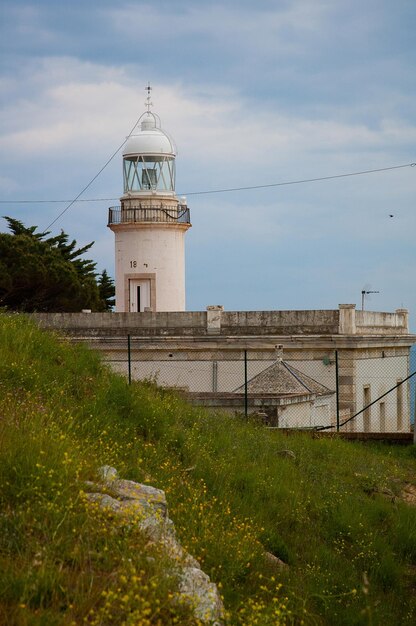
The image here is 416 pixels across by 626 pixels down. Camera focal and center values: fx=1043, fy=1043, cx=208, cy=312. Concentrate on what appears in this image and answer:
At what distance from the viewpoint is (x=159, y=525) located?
651 cm

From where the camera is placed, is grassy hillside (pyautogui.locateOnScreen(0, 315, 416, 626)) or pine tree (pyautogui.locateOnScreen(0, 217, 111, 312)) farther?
pine tree (pyautogui.locateOnScreen(0, 217, 111, 312))

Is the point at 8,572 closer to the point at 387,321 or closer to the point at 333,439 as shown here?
the point at 333,439

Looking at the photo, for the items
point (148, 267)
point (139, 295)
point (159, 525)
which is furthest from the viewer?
point (139, 295)

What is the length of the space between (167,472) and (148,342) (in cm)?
1967

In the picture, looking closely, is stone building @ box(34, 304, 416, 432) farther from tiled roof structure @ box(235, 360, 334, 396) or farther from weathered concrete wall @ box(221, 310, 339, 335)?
tiled roof structure @ box(235, 360, 334, 396)

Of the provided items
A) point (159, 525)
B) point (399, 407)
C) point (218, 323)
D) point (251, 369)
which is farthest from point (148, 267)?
point (159, 525)

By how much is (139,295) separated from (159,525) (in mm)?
28184

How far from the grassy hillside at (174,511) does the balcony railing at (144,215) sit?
21934mm

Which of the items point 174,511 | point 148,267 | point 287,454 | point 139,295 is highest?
point 148,267

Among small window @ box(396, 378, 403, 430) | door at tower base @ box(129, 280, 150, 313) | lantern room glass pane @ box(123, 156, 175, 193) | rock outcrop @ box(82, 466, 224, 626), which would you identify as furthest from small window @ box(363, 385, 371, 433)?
rock outcrop @ box(82, 466, 224, 626)

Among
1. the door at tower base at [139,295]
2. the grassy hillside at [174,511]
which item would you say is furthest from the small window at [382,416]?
the grassy hillside at [174,511]

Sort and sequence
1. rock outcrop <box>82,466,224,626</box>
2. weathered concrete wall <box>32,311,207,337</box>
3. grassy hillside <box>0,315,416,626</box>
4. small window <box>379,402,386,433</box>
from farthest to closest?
small window <box>379,402,386,433</box> < weathered concrete wall <box>32,311,207,337</box> < rock outcrop <box>82,466,224,626</box> < grassy hillside <box>0,315,416,626</box>

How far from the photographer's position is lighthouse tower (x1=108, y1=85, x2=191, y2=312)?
112 ft

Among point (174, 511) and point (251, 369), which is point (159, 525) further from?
point (251, 369)
